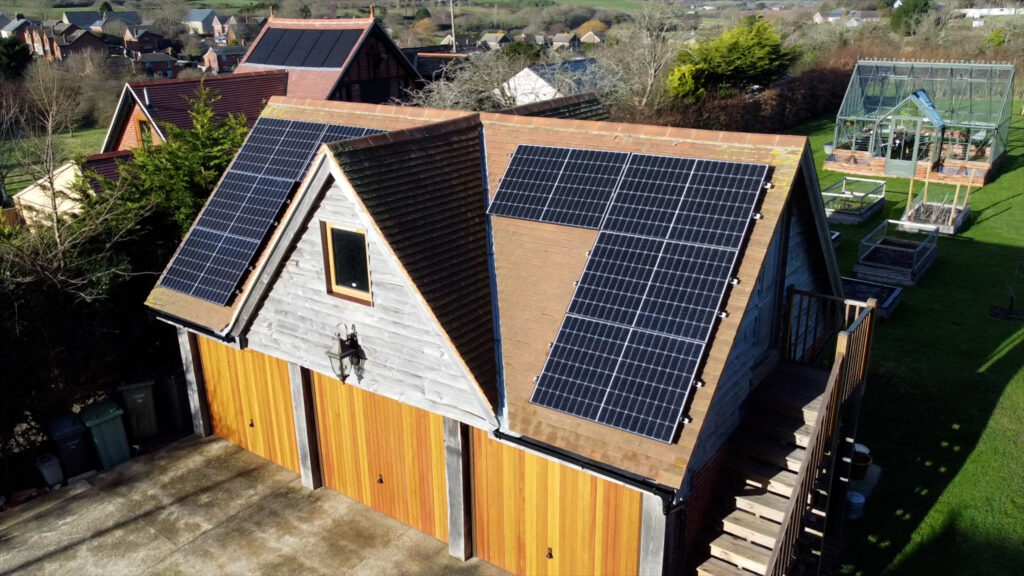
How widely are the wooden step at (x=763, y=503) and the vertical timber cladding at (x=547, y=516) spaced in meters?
1.73

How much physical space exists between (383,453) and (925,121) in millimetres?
33571

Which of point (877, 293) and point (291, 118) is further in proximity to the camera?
point (877, 293)

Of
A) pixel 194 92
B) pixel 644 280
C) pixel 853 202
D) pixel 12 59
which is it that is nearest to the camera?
pixel 644 280

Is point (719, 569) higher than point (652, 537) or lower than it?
lower

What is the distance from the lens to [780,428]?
10.4 meters

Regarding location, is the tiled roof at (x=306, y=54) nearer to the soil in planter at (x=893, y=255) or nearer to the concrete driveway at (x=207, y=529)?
the soil in planter at (x=893, y=255)

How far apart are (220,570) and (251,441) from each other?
349 cm

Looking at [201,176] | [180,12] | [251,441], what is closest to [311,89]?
[201,176]

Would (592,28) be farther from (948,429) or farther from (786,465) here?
(786,465)

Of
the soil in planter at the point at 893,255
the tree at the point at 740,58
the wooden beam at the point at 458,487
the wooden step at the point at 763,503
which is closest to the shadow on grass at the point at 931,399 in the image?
the soil in planter at the point at 893,255

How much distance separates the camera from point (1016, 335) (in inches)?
731

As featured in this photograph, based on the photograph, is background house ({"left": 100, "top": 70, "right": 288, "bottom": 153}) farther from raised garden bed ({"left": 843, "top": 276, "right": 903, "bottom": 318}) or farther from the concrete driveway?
raised garden bed ({"left": 843, "top": 276, "right": 903, "bottom": 318})

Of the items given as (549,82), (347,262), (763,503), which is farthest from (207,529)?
(549,82)

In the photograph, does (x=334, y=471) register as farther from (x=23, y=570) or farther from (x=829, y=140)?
(x=829, y=140)
